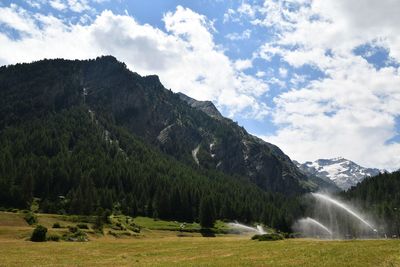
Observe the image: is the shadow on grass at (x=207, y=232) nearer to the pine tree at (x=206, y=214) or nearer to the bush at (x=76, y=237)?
the pine tree at (x=206, y=214)

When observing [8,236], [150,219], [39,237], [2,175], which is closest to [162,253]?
[39,237]

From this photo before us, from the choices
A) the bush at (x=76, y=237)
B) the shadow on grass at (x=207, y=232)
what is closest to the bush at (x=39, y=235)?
the bush at (x=76, y=237)

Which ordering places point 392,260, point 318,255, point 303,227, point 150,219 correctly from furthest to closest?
point 303,227 → point 150,219 → point 318,255 → point 392,260

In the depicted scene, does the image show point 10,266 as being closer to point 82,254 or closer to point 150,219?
point 82,254

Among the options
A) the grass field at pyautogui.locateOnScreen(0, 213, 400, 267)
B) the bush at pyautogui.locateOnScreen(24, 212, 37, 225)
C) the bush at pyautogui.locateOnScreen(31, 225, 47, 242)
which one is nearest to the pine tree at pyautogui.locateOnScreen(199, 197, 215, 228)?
the bush at pyautogui.locateOnScreen(24, 212, 37, 225)

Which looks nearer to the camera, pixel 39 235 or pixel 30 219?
pixel 39 235

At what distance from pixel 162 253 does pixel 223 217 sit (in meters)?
140

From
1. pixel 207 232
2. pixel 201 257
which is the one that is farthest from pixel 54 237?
pixel 207 232

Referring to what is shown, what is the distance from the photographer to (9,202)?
158 meters

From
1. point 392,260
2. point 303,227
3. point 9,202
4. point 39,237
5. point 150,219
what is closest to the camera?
point 392,260

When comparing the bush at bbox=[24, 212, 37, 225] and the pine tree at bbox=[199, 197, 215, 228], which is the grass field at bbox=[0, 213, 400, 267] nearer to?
the bush at bbox=[24, 212, 37, 225]

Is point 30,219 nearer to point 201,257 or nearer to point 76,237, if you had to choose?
point 76,237

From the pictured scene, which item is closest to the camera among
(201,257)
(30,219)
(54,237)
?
(201,257)

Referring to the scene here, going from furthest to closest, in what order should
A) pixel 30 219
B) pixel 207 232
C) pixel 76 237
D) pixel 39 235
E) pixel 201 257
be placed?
pixel 207 232 < pixel 30 219 < pixel 76 237 < pixel 39 235 < pixel 201 257
